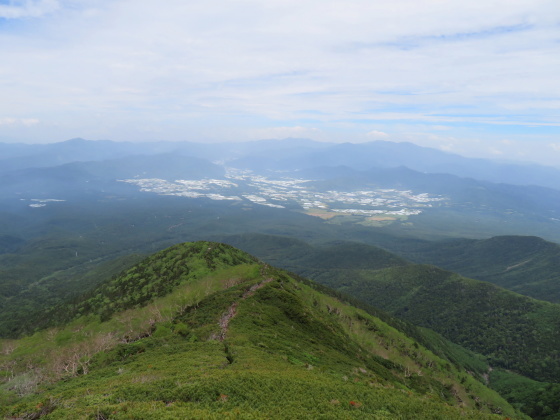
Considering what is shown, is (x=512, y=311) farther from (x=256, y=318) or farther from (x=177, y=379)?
(x=177, y=379)

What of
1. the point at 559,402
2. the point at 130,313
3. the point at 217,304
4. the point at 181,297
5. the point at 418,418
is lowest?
the point at 559,402

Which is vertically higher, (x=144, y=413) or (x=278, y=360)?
(x=144, y=413)

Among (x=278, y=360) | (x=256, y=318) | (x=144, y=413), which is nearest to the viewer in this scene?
(x=144, y=413)

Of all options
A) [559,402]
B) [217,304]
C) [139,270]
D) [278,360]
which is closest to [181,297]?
[217,304]

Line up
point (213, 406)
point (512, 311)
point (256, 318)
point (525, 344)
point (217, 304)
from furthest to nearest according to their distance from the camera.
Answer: point (512, 311), point (525, 344), point (217, 304), point (256, 318), point (213, 406)

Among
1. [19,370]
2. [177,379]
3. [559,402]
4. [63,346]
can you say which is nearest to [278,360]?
[177,379]

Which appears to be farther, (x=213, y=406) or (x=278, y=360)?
(x=278, y=360)
